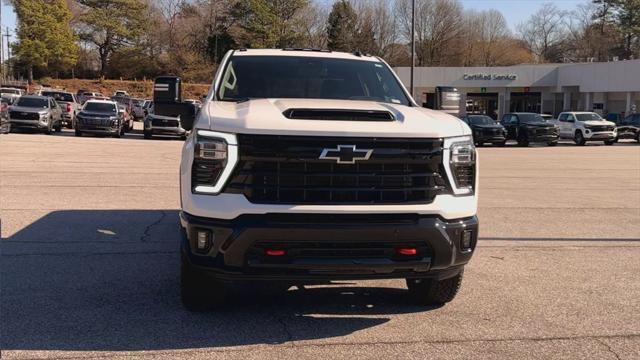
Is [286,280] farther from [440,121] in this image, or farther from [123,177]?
[123,177]

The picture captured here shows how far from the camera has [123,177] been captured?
14.0 metres

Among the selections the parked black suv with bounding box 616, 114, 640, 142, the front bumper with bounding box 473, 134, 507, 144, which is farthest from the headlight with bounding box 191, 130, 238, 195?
the parked black suv with bounding box 616, 114, 640, 142

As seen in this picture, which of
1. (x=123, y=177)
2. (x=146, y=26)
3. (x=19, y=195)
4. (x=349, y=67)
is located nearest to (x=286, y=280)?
(x=349, y=67)

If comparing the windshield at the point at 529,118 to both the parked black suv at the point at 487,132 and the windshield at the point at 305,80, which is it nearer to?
the parked black suv at the point at 487,132

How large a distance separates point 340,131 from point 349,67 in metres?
2.34

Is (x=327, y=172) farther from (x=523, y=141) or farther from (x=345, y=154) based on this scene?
(x=523, y=141)

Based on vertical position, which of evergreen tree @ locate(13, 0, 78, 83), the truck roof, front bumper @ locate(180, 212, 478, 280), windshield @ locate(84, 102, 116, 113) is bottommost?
front bumper @ locate(180, 212, 478, 280)

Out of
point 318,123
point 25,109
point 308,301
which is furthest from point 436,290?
point 25,109

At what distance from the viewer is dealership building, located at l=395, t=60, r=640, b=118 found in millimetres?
58062

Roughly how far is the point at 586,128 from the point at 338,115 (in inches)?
1282

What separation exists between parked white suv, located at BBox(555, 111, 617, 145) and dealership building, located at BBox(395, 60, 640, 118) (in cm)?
2279

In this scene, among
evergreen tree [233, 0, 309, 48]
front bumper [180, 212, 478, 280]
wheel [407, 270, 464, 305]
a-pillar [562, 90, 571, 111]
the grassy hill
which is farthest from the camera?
the grassy hill

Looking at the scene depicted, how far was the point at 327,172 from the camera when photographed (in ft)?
14.6

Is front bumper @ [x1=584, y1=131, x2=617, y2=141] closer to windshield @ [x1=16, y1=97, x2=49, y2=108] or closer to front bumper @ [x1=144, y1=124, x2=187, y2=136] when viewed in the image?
front bumper @ [x1=144, y1=124, x2=187, y2=136]
